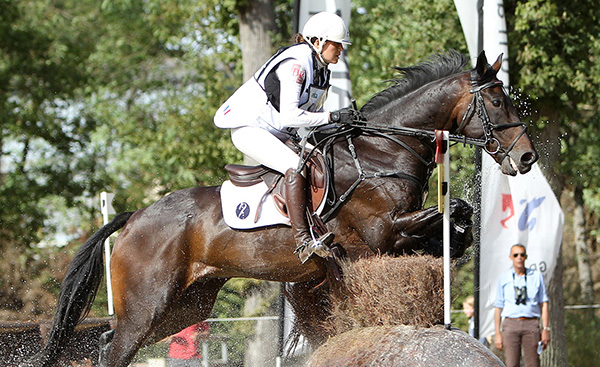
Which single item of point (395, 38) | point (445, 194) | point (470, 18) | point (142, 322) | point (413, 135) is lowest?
point (142, 322)

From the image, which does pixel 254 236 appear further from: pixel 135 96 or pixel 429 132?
pixel 135 96

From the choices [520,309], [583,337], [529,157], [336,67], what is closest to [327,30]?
[529,157]

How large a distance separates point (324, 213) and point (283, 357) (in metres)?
1.91

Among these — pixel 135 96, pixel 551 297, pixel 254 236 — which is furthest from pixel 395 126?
pixel 135 96

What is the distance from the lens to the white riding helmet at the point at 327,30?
5.07m

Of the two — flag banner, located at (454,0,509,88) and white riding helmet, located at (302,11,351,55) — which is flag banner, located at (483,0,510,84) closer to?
flag banner, located at (454,0,509,88)

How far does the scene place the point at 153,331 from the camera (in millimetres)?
5910

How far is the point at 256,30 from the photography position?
10281mm

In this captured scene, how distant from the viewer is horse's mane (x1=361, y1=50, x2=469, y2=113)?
213 inches

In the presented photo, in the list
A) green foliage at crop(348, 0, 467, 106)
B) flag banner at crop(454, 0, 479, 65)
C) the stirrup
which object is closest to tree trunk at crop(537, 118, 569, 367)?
green foliage at crop(348, 0, 467, 106)

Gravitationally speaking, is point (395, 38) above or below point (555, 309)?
above

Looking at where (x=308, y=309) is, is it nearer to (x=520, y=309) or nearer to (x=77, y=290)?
(x=77, y=290)

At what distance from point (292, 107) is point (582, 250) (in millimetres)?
10272

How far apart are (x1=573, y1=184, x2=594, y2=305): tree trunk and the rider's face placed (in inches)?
355
